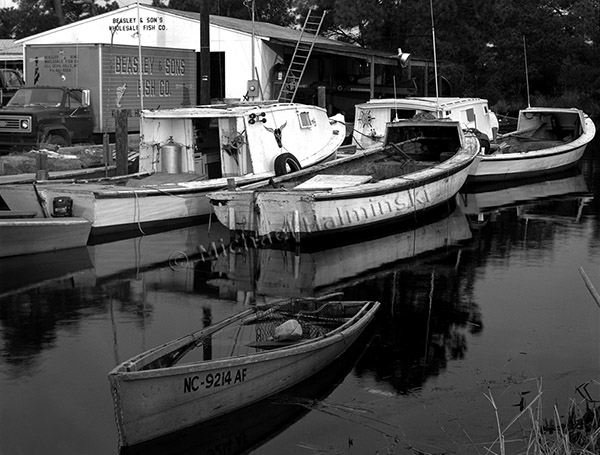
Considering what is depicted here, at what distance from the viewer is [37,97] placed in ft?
77.0

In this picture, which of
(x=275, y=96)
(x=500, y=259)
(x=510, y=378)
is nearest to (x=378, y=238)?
(x=500, y=259)

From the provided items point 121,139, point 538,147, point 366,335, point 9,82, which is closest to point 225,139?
point 121,139

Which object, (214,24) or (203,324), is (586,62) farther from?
(203,324)

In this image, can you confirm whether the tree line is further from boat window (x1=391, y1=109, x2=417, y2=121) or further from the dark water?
the dark water

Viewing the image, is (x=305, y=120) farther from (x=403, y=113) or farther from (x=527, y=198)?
(x=527, y=198)

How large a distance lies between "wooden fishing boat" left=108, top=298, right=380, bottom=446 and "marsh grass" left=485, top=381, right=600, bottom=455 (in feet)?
6.37

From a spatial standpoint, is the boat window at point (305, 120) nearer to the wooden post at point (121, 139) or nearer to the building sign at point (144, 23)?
the wooden post at point (121, 139)

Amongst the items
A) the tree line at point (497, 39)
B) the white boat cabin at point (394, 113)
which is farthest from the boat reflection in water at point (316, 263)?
the tree line at point (497, 39)

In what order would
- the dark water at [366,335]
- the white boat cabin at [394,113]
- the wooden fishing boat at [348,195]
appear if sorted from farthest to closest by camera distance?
1. the white boat cabin at [394,113]
2. the wooden fishing boat at [348,195]
3. the dark water at [366,335]

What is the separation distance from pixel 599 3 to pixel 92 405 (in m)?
49.9

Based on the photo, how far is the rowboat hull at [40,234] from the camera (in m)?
14.5

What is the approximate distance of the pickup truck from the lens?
22016 millimetres

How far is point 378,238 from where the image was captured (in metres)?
16.4

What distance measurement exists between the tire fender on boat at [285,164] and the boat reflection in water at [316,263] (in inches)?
101
